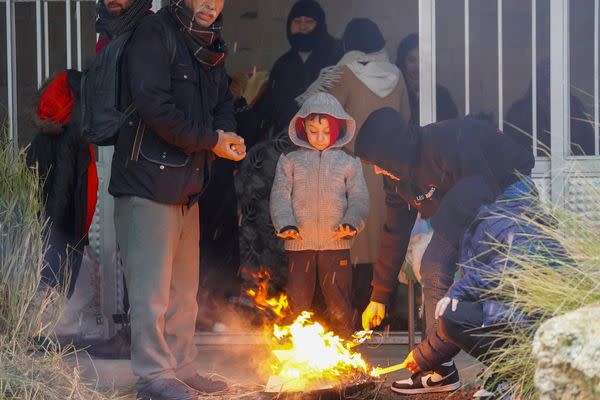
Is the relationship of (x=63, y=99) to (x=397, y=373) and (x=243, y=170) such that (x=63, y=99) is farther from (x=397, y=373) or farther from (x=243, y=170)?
(x=397, y=373)

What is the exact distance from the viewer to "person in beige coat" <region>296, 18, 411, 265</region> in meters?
7.93

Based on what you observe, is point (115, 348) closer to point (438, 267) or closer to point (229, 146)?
point (229, 146)

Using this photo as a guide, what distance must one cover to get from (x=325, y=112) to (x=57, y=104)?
1751 millimetres

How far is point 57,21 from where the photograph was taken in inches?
322

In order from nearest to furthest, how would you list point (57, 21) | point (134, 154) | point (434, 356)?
1. point (434, 356)
2. point (134, 154)
3. point (57, 21)

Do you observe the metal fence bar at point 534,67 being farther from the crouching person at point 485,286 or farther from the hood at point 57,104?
the hood at point 57,104

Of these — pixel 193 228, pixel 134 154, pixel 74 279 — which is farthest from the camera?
pixel 74 279

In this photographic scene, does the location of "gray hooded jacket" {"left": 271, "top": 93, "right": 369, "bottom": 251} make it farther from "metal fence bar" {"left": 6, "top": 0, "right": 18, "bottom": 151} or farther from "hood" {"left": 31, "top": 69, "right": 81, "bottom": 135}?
"metal fence bar" {"left": 6, "top": 0, "right": 18, "bottom": 151}

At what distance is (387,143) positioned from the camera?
5.26 meters

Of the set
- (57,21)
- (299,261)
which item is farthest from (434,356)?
(57,21)

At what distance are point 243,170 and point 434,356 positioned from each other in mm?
3469

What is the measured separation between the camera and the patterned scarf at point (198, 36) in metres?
5.70

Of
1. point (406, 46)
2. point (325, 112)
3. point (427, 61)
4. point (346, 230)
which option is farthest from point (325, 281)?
point (406, 46)

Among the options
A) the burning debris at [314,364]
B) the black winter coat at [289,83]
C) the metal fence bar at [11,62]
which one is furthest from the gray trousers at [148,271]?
the black winter coat at [289,83]
